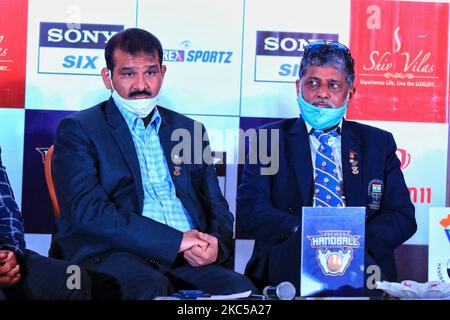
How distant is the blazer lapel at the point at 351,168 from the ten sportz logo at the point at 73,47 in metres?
1.20

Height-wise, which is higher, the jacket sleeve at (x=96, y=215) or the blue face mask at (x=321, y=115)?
the blue face mask at (x=321, y=115)

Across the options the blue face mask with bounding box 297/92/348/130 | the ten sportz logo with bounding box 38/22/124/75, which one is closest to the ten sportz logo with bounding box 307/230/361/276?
the blue face mask with bounding box 297/92/348/130

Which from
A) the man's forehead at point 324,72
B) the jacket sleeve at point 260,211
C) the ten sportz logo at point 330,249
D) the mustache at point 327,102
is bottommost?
the ten sportz logo at point 330,249

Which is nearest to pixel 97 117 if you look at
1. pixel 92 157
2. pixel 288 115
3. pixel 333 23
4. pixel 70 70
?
pixel 92 157

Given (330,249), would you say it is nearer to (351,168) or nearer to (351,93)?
(351,168)

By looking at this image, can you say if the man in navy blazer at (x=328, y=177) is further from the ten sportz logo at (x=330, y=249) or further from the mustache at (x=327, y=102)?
the ten sportz logo at (x=330, y=249)

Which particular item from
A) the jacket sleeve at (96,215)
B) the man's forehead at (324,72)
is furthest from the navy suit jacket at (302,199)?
the jacket sleeve at (96,215)

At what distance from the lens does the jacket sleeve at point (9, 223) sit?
10.9 ft

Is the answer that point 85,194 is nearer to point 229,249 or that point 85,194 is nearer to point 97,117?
point 97,117

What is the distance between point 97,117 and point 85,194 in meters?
0.37

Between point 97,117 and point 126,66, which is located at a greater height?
point 126,66

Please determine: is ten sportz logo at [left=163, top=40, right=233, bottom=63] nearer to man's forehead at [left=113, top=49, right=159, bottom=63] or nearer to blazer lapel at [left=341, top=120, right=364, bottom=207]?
man's forehead at [left=113, top=49, right=159, bottom=63]

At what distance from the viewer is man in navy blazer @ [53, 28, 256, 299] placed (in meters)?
3.42
